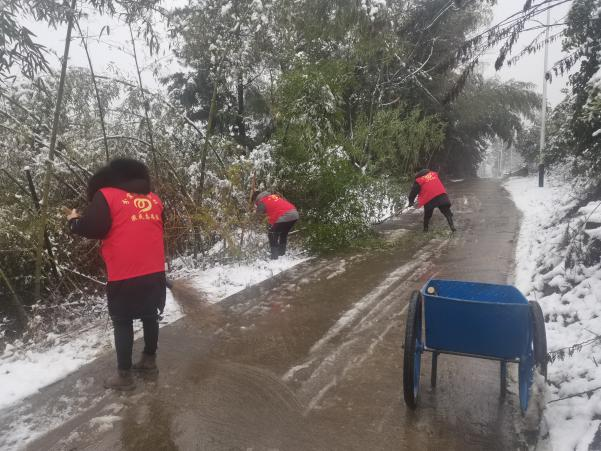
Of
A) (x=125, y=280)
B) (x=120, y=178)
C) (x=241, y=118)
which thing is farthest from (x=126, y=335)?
(x=241, y=118)

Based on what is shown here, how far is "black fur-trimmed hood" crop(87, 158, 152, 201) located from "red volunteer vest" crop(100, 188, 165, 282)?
0.06m

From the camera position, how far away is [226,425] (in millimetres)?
3107

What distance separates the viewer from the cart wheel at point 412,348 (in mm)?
3012

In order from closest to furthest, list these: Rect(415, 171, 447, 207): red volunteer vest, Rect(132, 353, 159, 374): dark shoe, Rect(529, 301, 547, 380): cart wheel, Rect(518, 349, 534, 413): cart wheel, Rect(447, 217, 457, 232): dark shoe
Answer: Rect(529, 301, 547, 380): cart wheel < Rect(518, 349, 534, 413): cart wheel < Rect(132, 353, 159, 374): dark shoe < Rect(415, 171, 447, 207): red volunteer vest < Rect(447, 217, 457, 232): dark shoe

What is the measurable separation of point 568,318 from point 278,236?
4580mm

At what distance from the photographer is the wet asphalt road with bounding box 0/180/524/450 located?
2.98 metres

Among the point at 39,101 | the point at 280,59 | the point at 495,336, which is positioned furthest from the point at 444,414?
the point at 280,59

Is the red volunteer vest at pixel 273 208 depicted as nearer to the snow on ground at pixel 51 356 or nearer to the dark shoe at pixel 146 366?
the snow on ground at pixel 51 356

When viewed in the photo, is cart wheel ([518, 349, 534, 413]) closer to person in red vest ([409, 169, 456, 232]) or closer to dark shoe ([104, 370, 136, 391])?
dark shoe ([104, 370, 136, 391])

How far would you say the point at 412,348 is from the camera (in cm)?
302

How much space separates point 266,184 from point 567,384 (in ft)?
20.3

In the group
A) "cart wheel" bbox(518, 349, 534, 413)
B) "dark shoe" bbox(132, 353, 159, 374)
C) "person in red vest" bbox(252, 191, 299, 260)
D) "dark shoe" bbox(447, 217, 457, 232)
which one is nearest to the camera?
"cart wheel" bbox(518, 349, 534, 413)

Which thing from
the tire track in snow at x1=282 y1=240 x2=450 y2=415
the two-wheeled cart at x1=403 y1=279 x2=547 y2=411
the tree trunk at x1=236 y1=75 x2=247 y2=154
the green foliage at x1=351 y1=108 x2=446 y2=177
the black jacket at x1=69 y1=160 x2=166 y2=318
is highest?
the tree trunk at x1=236 y1=75 x2=247 y2=154

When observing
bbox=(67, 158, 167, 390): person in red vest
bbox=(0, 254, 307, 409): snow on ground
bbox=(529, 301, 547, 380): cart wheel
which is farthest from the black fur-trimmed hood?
bbox=(529, 301, 547, 380): cart wheel
